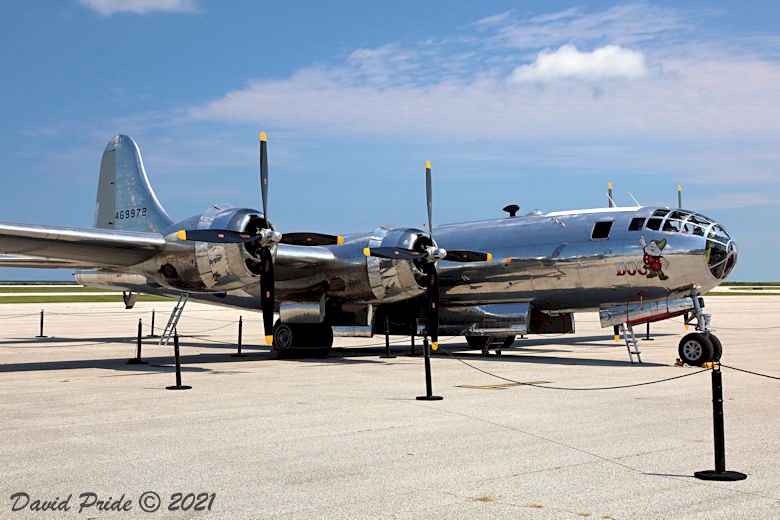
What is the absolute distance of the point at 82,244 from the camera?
60.9 ft

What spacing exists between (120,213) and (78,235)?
8.64 meters

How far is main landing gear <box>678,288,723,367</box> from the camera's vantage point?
1814cm

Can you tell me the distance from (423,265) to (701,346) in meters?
7.36

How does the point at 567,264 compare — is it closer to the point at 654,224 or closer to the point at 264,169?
the point at 654,224

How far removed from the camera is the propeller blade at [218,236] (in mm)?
18391

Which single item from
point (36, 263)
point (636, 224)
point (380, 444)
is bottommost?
point (380, 444)

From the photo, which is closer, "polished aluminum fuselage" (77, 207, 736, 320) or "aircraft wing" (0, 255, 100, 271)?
"polished aluminum fuselage" (77, 207, 736, 320)

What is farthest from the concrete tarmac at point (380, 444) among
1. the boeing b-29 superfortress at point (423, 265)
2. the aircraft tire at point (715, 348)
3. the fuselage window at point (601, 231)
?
the fuselage window at point (601, 231)

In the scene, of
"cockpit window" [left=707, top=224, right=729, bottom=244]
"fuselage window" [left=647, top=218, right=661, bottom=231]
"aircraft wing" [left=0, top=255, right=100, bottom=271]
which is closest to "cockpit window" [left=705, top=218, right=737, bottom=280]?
"cockpit window" [left=707, top=224, right=729, bottom=244]

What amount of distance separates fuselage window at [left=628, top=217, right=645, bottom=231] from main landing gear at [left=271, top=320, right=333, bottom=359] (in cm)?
899

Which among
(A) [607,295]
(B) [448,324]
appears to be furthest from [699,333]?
(B) [448,324]

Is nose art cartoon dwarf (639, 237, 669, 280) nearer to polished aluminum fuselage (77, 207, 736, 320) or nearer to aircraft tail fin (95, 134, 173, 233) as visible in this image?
polished aluminum fuselage (77, 207, 736, 320)

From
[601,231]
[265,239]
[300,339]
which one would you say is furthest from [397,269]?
[601,231]

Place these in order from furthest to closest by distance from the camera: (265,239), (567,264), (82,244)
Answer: (567,264), (265,239), (82,244)
